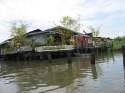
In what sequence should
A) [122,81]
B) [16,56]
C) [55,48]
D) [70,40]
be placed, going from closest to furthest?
[122,81], [55,48], [16,56], [70,40]

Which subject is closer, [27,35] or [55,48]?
[55,48]

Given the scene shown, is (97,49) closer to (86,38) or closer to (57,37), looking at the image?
(86,38)

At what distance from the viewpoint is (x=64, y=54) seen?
47688 millimetres

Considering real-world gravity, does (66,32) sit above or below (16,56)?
above

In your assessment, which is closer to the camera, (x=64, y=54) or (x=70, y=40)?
(x=64, y=54)

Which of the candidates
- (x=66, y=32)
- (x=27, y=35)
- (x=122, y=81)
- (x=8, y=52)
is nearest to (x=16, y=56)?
(x=8, y=52)

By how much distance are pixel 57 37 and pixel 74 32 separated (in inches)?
230

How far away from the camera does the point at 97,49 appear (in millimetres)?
63062

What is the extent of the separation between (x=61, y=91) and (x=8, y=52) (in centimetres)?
3423

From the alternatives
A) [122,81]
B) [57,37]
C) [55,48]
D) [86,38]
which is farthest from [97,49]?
[122,81]

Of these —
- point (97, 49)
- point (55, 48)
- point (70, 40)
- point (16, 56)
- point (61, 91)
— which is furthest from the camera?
point (97, 49)

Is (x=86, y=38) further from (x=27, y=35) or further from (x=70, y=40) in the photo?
(x=27, y=35)

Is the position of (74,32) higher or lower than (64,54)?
higher

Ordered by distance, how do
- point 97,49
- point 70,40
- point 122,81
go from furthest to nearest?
point 97,49 < point 70,40 < point 122,81
